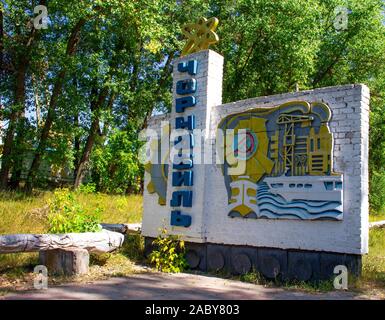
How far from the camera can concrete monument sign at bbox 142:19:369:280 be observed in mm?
7016

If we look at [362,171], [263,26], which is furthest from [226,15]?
[362,171]

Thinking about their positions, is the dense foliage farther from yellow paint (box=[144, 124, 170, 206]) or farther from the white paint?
the white paint

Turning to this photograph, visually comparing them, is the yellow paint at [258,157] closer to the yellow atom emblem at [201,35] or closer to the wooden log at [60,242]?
the yellow atom emblem at [201,35]

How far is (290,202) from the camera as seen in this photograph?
749 centimetres

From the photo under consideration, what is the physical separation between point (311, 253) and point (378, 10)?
18.1m

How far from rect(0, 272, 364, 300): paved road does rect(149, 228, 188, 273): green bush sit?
934 mm

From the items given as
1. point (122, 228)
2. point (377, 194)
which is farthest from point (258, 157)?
point (377, 194)

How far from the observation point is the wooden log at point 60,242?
700 centimetres

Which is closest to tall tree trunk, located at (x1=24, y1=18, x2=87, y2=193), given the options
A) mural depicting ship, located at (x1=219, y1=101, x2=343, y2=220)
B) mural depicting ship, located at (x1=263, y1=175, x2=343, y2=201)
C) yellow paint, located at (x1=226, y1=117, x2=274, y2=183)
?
mural depicting ship, located at (x1=219, y1=101, x2=343, y2=220)

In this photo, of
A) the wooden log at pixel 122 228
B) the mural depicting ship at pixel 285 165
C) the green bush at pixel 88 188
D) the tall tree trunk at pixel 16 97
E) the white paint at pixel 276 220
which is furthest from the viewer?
the tall tree trunk at pixel 16 97

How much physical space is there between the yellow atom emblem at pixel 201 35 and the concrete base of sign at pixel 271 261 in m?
4.36

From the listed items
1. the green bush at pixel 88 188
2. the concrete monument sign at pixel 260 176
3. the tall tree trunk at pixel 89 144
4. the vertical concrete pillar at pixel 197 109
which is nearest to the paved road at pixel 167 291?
the concrete monument sign at pixel 260 176

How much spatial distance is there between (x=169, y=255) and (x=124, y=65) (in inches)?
469

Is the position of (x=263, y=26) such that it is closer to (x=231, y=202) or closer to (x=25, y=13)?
(x=25, y=13)
